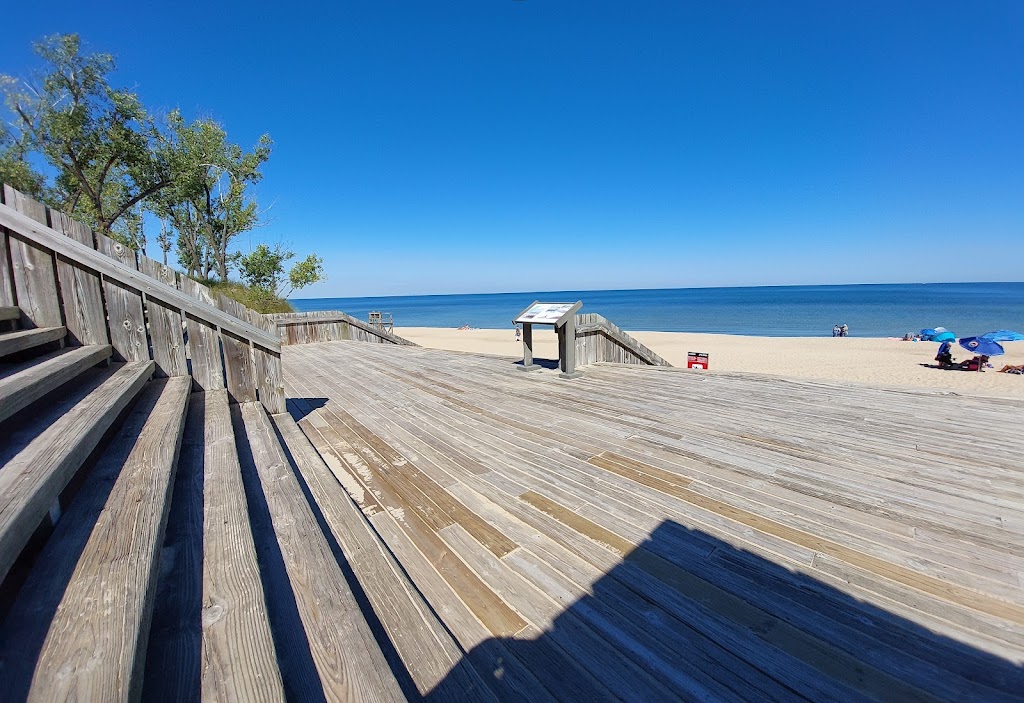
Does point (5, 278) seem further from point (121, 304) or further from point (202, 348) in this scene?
point (202, 348)

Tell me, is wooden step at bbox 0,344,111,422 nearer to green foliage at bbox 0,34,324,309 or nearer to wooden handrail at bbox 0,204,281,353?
wooden handrail at bbox 0,204,281,353

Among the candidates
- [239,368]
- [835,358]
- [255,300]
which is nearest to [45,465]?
[239,368]

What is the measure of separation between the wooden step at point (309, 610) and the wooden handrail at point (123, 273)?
172 centimetres

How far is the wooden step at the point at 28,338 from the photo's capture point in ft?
6.77

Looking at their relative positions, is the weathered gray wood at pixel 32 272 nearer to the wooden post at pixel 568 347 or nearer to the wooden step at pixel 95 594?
the wooden step at pixel 95 594

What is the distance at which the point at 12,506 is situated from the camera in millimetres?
1147

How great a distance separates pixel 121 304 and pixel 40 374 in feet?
4.17

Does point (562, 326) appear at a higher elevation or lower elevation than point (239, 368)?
higher

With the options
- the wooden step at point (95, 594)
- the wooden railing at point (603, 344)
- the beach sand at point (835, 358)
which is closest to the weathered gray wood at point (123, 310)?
the wooden step at point (95, 594)

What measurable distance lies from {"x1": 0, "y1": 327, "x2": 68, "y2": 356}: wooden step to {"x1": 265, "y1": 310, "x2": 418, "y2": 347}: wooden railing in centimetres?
773

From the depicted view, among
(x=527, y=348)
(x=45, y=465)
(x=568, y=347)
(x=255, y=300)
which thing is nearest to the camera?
(x=45, y=465)

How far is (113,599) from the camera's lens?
1135 mm

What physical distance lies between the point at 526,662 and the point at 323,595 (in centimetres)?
75

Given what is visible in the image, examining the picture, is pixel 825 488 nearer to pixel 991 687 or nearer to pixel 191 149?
pixel 991 687
